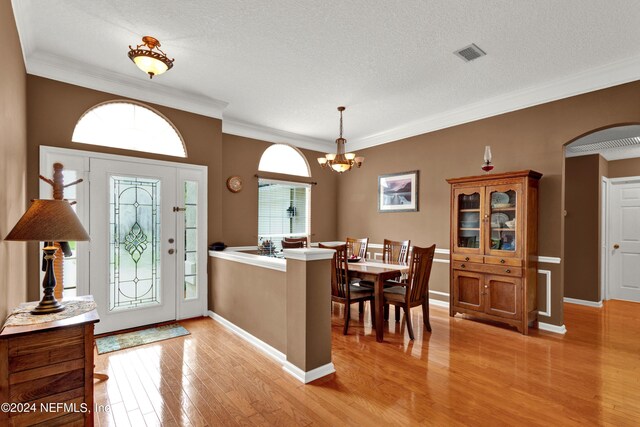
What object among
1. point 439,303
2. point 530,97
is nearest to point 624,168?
point 530,97

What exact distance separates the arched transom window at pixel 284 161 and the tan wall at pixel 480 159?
3.57 feet

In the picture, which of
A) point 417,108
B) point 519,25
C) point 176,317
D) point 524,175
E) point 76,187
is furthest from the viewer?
point 417,108

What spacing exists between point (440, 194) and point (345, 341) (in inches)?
108

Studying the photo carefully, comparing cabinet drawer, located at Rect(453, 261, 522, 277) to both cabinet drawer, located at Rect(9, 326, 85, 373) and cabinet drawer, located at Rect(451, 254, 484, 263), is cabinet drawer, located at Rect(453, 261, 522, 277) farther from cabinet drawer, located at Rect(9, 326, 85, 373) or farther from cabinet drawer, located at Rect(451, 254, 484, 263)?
cabinet drawer, located at Rect(9, 326, 85, 373)

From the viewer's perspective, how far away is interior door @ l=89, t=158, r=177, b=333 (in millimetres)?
3457

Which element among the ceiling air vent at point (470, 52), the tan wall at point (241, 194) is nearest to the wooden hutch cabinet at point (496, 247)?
the ceiling air vent at point (470, 52)

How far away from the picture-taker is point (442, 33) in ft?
8.82

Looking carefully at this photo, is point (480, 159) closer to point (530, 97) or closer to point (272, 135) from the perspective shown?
point (530, 97)

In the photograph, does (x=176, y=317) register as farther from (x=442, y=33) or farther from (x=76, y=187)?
(x=442, y=33)

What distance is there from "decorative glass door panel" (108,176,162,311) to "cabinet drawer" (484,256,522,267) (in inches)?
162

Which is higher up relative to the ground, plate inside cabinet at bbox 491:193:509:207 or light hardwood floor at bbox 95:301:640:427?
plate inside cabinet at bbox 491:193:509:207

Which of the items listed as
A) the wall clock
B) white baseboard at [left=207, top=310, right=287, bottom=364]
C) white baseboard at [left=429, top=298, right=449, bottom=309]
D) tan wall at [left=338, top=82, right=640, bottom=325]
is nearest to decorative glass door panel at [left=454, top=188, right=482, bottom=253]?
tan wall at [left=338, top=82, right=640, bottom=325]

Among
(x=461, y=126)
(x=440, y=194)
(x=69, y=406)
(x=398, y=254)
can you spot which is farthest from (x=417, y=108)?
(x=69, y=406)

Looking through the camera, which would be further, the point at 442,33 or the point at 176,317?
the point at 176,317
